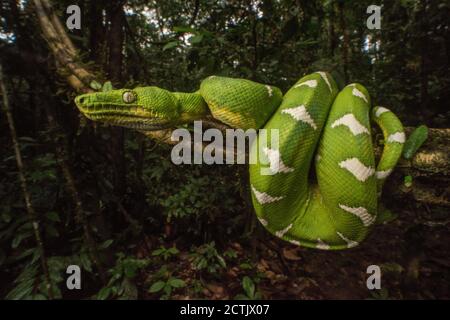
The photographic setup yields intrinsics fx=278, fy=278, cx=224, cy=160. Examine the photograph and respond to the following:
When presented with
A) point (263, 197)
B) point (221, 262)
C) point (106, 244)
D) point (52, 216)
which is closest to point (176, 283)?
point (221, 262)

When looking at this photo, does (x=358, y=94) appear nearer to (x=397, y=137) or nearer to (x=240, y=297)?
(x=397, y=137)

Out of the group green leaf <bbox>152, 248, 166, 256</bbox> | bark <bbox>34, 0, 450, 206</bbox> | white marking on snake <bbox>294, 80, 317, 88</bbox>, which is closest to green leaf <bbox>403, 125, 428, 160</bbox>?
bark <bbox>34, 0, 450, 206</bbox>

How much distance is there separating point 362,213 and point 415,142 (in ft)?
1.39

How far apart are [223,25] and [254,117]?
164cm

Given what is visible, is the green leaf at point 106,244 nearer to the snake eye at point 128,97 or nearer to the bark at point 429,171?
the snake eye at point 128,97

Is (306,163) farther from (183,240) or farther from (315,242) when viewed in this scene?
(183,240)

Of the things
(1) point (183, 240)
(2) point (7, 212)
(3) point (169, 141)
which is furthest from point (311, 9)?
(2) point (7, 212)

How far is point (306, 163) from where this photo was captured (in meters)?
1.44

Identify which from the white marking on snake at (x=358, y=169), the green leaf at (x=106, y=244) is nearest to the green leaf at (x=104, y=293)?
the green leaf at (x=106, y=244)

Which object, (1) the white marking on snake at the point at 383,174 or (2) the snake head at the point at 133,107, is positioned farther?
(2) the snake head at the point at 133,107

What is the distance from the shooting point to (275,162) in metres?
1.36

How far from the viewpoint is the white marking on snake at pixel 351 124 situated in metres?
1.36

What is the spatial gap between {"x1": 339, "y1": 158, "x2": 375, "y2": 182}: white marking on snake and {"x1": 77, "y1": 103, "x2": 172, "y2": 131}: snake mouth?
38.8 inches

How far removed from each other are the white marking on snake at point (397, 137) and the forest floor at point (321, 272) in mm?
1483
